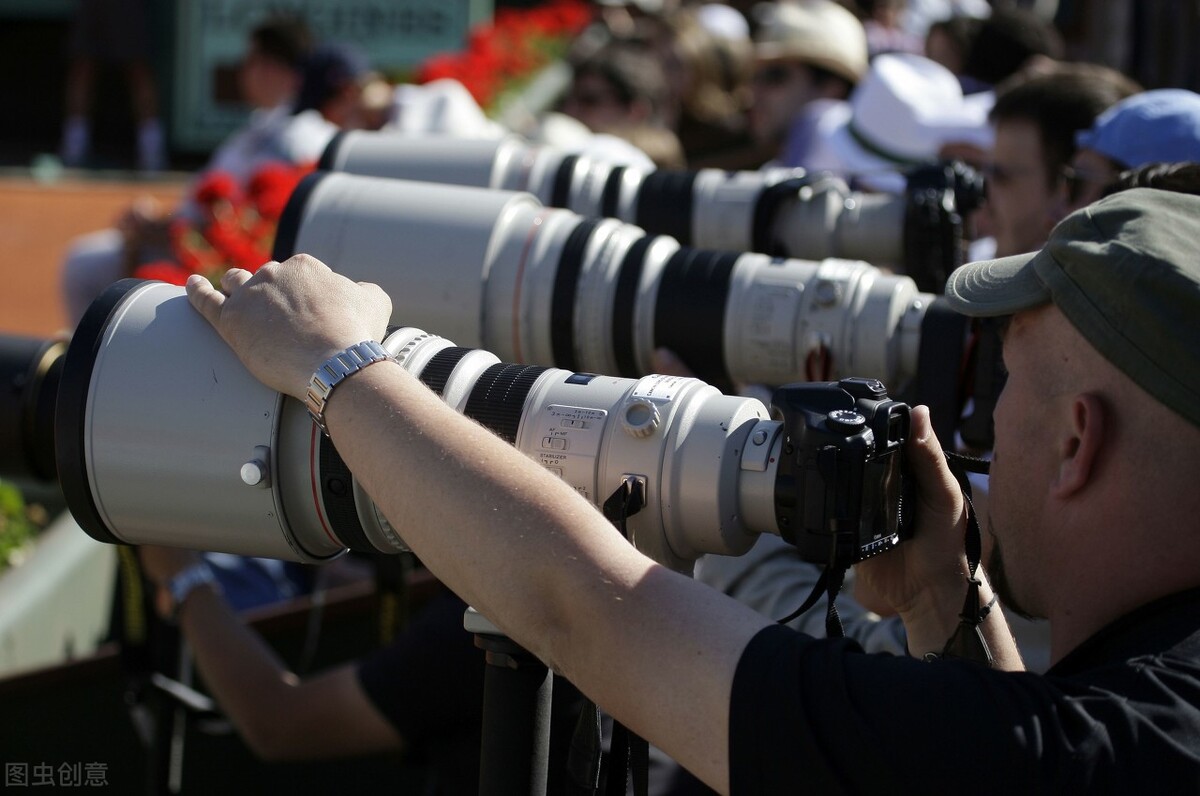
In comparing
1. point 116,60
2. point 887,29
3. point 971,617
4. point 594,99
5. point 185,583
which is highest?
point 887,29

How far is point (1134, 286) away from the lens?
1484mm

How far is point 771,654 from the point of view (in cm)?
140

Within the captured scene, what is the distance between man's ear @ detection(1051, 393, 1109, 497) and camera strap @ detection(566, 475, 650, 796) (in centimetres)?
48

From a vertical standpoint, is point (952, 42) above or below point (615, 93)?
above

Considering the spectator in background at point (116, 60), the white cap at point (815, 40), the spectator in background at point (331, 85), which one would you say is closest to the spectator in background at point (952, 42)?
the white cap at point (815, 40)

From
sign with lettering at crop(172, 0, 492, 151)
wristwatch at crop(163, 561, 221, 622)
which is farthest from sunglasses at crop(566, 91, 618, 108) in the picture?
sign with lettering at crop(172, 0, 492, 151)

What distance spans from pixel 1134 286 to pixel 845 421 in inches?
12.9

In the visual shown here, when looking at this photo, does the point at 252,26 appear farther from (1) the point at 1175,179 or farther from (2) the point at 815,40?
(1) the point at 1175,179

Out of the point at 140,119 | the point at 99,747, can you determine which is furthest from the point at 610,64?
the point at 140,119

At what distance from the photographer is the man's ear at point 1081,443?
150 centimetres

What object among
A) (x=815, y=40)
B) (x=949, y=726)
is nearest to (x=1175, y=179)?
(x=949, y=726)

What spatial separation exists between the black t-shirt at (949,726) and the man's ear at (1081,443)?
208 mm

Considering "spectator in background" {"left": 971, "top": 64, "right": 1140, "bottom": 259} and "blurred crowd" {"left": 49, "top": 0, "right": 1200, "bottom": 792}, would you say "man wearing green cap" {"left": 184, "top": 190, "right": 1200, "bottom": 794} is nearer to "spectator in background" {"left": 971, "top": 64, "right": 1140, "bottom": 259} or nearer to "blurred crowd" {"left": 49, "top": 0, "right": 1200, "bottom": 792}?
"blurred crowd" {"left": 49, "top": 0, "right": 1200, "bottom": 792}

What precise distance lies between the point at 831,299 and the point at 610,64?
3422mm
